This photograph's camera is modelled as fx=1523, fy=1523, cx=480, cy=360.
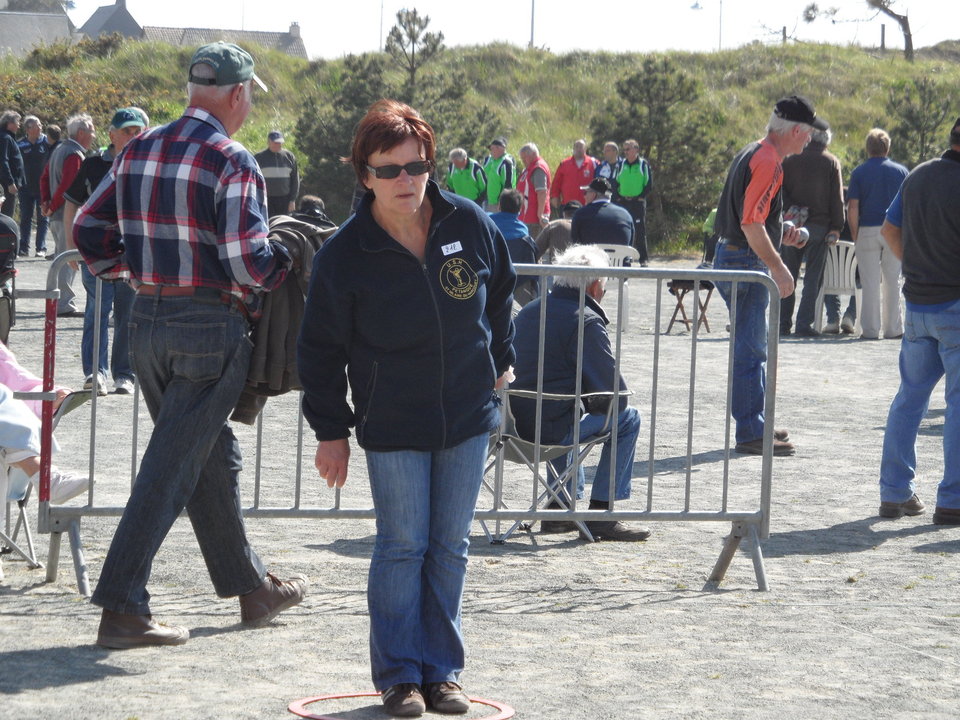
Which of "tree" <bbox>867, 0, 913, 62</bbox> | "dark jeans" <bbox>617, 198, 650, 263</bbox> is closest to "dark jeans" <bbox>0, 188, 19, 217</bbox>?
"dark jeans" <bbox>617, 198, 650, 263</bbox>

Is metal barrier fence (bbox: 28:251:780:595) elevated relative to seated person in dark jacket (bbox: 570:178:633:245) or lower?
lower

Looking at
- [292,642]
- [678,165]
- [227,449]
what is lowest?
[292,642]

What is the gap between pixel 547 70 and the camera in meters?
50.6

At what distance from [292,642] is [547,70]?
46870 mm

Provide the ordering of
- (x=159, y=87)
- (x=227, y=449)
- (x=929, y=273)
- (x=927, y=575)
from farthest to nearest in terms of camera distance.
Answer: (x=159, y=87) → (x=929, y=273) → (x=927, y=575) → (x=227, y=449)

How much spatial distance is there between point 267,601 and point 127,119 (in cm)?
511

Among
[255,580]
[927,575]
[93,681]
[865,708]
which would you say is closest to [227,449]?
[255,580]

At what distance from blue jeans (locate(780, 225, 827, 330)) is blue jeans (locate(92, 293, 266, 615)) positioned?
1113 cm

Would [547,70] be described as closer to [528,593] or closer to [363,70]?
[363,70]

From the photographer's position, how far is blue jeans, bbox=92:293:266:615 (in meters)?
4.75

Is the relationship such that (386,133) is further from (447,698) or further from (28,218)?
(28,218)

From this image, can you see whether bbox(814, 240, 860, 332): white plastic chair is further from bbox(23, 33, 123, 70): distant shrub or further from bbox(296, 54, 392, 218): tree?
bbox(23, 33, 123, 70): distant shrub

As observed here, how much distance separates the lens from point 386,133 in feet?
13.4

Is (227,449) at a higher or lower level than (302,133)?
lower
